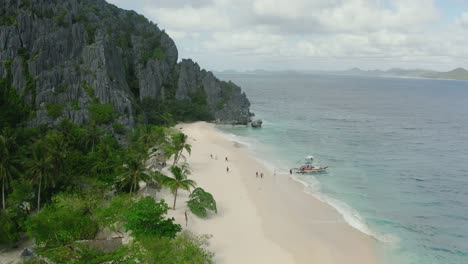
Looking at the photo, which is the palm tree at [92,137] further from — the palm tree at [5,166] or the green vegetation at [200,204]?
the green vegetation at [200,204]

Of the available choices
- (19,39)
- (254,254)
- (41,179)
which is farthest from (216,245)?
(19,39)

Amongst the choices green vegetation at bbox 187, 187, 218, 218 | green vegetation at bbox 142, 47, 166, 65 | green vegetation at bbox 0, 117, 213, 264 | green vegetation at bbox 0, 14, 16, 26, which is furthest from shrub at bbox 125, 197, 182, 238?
green vegetation at bbox 142, 47, 166, 65

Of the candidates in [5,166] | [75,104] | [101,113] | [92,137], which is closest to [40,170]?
[5,166]

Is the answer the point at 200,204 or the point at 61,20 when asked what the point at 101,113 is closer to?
the point at 61,20

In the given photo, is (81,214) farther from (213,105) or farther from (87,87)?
(213,105)

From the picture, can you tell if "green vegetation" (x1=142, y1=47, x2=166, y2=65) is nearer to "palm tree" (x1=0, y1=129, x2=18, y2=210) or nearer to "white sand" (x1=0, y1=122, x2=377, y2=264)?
"white sand" (x1=0, y1=122, x2=377, y2=264)

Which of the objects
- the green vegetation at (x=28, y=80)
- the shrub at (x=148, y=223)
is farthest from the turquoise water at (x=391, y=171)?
the green vegetation at (x=28, y=80)

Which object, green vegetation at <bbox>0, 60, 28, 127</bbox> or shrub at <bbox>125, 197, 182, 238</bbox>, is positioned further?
green vegetation at <bbox>0, 60, 28, 127</bbox>
